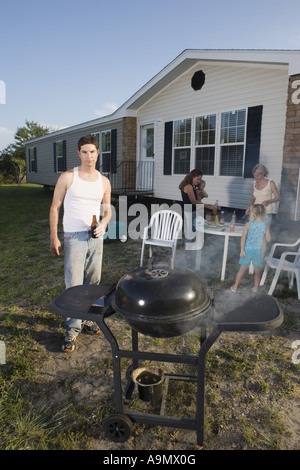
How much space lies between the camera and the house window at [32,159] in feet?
80.1

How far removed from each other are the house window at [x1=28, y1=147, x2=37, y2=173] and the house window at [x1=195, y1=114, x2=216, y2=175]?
700 inches

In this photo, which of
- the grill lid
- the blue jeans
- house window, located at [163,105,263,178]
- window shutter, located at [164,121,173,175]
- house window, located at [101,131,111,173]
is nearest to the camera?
the grill lid

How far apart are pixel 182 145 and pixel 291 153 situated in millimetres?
4251

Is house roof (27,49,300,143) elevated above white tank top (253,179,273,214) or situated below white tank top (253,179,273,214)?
above

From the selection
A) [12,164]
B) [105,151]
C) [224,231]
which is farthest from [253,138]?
[12,164]

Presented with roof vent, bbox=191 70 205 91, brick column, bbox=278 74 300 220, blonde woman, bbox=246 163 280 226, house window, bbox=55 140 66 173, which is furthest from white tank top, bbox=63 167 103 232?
house window, bbox=55 140 66 173

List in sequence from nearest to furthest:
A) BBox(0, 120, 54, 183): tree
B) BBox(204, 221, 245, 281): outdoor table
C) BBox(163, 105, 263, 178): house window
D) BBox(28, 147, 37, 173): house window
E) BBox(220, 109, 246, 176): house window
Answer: BBox(204, 221, 245, 281): outdoor table
BBox(163, 105, 263, 178): house window
BBox(220, 109, 246, 176): house window
BBox(28, 147, 37, 173): house window
BBox(0, 120, 54, 183): tree

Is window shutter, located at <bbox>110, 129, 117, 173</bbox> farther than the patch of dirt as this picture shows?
Yes

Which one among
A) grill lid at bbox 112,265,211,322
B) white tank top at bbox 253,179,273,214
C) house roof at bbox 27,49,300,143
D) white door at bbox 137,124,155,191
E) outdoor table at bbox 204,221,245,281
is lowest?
outdoor table at bbox 204,221,245,281

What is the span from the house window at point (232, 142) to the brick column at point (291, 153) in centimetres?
161

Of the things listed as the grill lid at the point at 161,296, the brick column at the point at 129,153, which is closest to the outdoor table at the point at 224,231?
the grill lid at the point at 161,296

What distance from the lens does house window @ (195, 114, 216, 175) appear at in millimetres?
9336

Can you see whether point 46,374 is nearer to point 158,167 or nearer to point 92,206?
point 92,206

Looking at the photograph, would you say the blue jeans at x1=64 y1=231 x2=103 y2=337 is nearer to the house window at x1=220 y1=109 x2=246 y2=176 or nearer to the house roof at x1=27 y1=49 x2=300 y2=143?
the house roof at x1=27 y1=49 x2=300 y2=143
